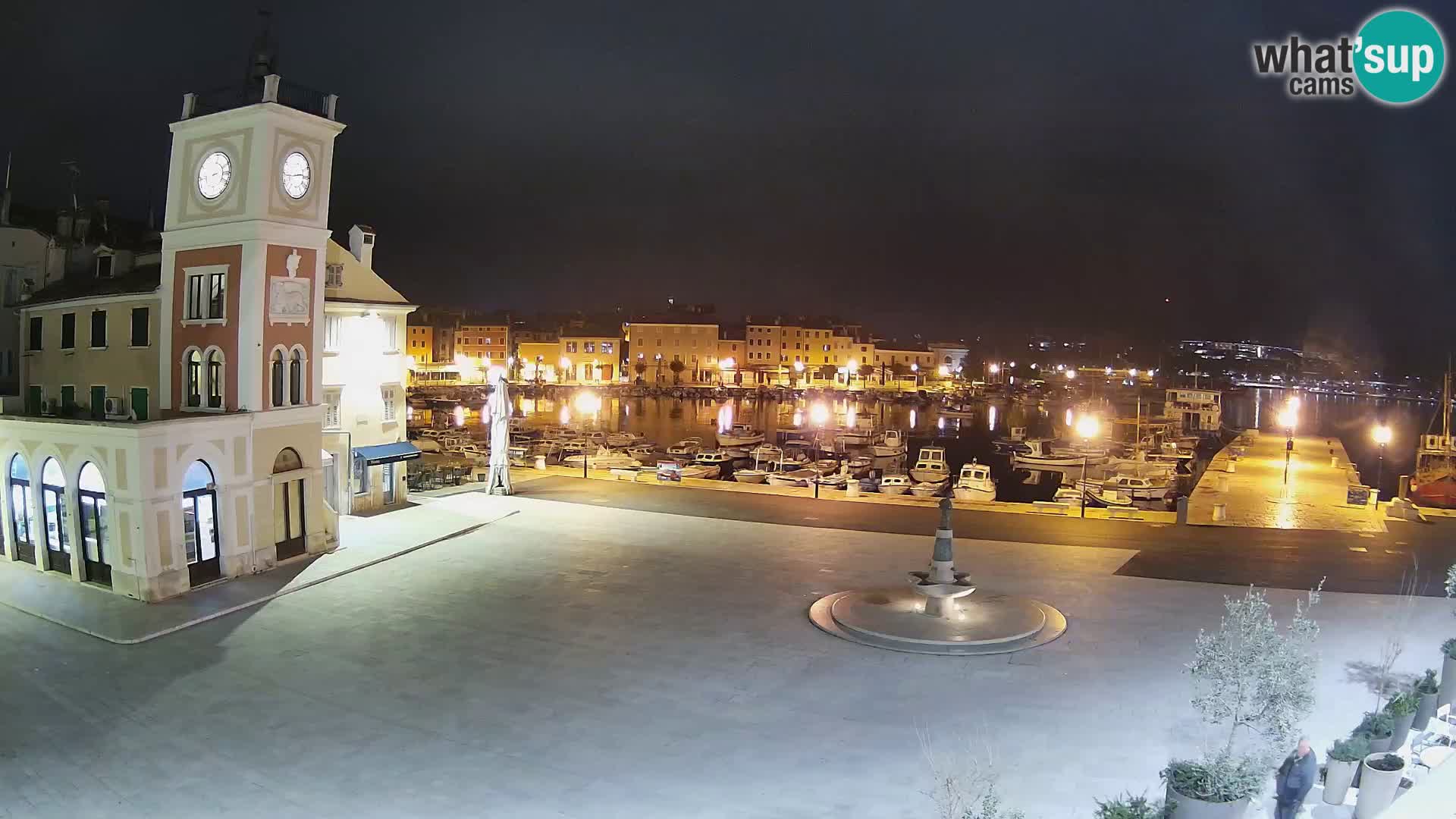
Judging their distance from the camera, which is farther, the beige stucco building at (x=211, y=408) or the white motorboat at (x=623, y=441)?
the white motorboat at (x=623, y=441)

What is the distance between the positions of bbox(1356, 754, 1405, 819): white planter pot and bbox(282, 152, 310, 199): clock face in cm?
1778

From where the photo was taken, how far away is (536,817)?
27.2ft

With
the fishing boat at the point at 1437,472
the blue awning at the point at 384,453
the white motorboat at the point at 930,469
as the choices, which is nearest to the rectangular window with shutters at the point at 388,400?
the blue awning at the point at 384,453

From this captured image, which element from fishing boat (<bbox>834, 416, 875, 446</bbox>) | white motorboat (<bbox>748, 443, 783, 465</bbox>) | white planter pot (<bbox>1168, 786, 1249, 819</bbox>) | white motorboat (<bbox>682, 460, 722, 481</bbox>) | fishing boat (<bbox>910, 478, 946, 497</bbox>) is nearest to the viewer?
white planter pot (<bbox>1168, 786, 1249, 819</bbox>)

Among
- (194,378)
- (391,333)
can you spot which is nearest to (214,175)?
(194,378)

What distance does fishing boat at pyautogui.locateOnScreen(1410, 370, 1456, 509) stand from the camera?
111 ft

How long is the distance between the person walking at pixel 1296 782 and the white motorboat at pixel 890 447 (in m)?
51.8

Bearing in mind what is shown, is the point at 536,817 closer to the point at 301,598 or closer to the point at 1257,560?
the point at 301,598

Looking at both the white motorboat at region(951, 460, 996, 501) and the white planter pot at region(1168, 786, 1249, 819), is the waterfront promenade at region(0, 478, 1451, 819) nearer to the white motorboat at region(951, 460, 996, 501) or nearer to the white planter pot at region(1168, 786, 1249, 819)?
the white planter pot at region(1168, 786, 1249, 819)

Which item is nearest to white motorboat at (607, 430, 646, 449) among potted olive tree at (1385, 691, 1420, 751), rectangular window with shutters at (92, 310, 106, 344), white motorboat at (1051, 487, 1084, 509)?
white motorboat at (1051, 487, 1084, 509)

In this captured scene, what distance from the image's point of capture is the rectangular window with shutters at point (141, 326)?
18.8 metres

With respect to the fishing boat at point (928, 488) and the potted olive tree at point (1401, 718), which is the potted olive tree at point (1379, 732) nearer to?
the potted olive tree at point (1401, 718)

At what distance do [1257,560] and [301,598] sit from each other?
57.0 feet

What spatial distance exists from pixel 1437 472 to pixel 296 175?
45864 millimetres
